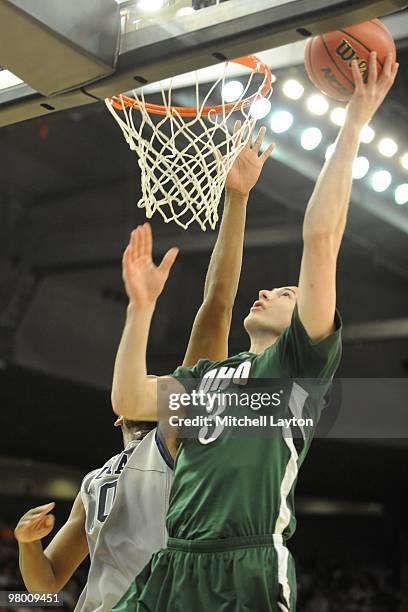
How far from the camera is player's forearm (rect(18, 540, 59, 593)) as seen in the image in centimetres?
260

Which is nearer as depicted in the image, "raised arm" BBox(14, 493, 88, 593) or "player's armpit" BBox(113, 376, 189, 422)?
"player's armpit" BBox(113, 376, 189, 422)

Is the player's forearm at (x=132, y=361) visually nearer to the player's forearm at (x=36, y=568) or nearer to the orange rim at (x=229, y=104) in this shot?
the player's forearm at (x=36, y=568)

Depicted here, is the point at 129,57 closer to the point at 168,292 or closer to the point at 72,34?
the point at 72,34

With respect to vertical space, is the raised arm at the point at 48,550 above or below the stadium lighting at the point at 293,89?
below

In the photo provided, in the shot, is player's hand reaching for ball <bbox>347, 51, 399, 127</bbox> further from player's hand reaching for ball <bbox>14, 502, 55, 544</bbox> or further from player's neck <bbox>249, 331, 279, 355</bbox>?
player's hand reaching for ball <bbox>14, 502, 55, 544</bbox>

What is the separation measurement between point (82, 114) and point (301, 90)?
2.44 metres

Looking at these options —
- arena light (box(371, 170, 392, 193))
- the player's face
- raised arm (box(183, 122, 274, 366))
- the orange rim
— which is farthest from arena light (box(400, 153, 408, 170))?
the player's face

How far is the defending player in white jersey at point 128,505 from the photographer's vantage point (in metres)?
2.44

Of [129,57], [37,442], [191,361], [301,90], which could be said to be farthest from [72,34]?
[37,442]

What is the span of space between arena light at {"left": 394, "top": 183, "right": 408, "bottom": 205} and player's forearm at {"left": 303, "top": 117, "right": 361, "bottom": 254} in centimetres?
393

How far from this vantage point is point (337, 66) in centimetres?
217

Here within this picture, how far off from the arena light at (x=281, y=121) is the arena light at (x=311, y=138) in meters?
0.15

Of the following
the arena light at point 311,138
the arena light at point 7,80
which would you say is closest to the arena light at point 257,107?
the arena light at point 7,80

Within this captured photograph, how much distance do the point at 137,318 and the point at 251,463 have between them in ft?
1.32
